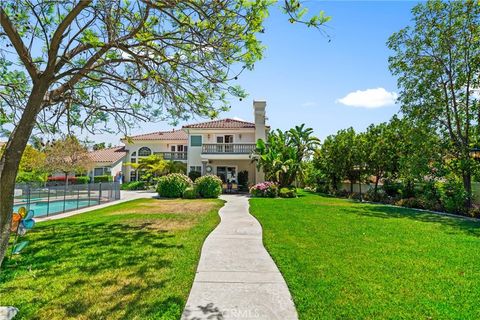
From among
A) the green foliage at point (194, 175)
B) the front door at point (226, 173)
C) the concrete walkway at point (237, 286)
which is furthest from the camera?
the front door at point (226, 173)

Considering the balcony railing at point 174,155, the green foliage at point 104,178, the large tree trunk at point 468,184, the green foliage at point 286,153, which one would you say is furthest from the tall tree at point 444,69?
the green foliage at point 104,178

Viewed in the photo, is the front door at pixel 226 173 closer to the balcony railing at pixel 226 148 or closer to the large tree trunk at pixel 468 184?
the balcony railing at pixel 226 148

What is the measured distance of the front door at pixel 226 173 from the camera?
108ft

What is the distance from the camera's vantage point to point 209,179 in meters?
22.8

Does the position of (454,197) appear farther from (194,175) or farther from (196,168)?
(196,168)

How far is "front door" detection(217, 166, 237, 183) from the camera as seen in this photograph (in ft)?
108

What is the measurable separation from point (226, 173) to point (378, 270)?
27.6 metres

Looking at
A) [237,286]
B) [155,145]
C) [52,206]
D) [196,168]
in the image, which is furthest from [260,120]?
[237,286]

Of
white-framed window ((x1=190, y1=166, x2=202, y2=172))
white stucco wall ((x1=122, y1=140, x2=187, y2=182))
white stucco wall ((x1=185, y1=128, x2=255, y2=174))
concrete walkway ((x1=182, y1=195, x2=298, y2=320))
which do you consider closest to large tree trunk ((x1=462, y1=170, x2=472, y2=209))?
concrete walkway ((x1=182, y1=195, x2=298, y2=320))

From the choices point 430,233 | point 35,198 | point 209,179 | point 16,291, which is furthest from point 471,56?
point 35,198

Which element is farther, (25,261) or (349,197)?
(349,197)

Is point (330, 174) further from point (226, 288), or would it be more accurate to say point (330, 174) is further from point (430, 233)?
point (226, 288)

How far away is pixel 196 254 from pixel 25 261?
3721mm

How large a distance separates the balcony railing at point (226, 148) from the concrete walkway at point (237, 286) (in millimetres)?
21929
